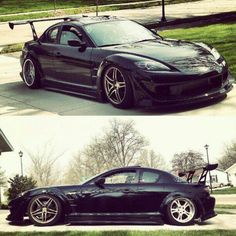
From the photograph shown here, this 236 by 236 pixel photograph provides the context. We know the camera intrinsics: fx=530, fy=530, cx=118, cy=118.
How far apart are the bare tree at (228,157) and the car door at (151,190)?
1.71ft

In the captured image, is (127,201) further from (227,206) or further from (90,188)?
(227,206)

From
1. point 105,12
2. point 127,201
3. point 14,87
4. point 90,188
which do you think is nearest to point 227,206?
point 127,201

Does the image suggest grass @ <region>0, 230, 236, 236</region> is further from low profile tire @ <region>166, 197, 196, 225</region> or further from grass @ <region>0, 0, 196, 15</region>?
grass @ <region>0, 0, 196, 15</region>

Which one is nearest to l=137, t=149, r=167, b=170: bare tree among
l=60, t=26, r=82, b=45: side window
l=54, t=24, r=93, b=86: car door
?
l=54, t=24, r=93, b=86: car door

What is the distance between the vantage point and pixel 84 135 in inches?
181

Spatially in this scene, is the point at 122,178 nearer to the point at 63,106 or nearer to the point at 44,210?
the point at 44,210

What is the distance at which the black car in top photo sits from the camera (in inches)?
206

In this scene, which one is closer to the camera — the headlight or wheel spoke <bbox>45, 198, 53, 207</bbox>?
wheel spoke <bbox>45, 198, 53, 207</bbox>

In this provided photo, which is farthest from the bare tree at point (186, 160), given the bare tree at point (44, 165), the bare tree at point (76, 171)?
the bare tree at point (44, 165)

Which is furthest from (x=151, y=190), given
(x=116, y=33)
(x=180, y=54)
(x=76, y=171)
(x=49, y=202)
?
(x=116, y=33)

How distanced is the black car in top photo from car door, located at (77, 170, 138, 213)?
1135 millimetres

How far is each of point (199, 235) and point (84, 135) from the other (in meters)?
1.28

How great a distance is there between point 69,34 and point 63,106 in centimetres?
90

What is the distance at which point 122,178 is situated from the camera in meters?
4.46
